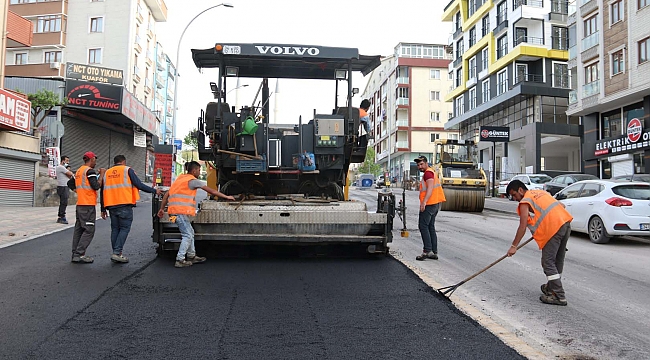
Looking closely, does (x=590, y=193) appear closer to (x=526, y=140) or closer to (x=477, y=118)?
(x=526, y=140)

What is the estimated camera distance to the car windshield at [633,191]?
10656mm

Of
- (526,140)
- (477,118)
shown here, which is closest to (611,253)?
(526,140)

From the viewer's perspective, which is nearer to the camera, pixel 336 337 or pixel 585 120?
pixel 336 337

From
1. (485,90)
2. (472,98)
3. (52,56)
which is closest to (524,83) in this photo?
(485,90)

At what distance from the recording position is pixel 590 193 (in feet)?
38.0

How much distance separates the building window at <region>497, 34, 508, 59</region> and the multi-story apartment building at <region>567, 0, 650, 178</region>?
653cm

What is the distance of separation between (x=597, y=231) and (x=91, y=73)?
2648 cm

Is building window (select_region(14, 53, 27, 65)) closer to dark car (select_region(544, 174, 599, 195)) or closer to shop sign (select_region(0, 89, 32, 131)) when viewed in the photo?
shop sign (select_region(0, 89, 32, 131))

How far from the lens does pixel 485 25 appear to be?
4012cm

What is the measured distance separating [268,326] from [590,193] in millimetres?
9762

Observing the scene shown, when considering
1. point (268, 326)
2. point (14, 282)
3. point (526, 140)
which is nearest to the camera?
point (268, 326)

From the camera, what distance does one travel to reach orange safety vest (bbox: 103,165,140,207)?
7.21m

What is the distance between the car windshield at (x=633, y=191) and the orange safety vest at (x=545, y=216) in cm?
638

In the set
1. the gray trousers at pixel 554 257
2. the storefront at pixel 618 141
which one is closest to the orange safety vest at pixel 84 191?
the gray trousers at pixel 554 257
